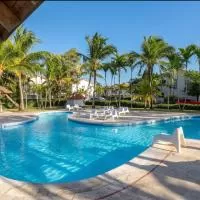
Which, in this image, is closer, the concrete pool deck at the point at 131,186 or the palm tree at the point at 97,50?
the concrete pool deck at the point at 131,186

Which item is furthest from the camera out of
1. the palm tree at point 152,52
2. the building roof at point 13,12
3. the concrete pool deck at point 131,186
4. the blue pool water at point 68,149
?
the palm tree at point 152,52

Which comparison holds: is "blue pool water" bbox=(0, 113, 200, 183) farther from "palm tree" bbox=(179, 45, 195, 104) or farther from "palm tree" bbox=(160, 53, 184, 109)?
"palm tree" bbox=(179, 45, 195, 104)

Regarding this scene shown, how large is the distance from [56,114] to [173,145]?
62.1 ft

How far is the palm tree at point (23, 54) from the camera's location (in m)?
25.1

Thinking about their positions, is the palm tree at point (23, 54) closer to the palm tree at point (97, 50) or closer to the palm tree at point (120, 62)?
the palm tree at point (97, 50)

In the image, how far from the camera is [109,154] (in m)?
10.2

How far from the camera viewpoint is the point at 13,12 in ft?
11.8

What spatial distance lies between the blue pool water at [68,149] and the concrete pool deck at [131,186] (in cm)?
213

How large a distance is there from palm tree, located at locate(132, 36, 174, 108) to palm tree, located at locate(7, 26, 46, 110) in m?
9.75

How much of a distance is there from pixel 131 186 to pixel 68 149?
6230 mm

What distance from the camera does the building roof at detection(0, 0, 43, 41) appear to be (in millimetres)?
3244

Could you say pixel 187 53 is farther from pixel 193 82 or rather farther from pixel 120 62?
pixel 120 62

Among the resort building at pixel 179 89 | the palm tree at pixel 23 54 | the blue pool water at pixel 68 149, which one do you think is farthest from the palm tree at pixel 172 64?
the blue pool water at pixel 68 149

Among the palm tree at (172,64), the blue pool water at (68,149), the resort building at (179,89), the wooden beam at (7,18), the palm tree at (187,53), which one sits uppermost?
the palm tree at (187,53)
